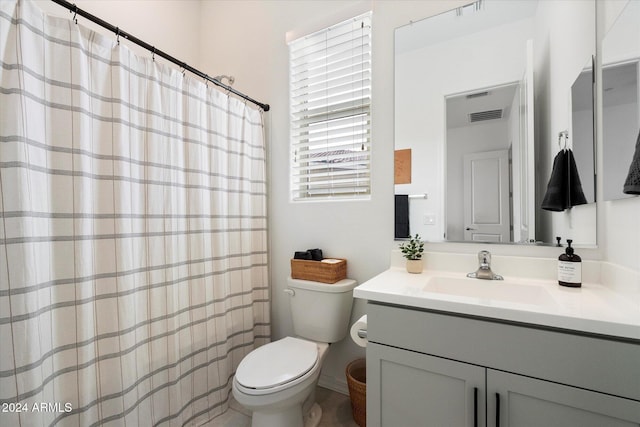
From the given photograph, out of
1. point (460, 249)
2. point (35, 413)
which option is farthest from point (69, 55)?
point (460, 249)

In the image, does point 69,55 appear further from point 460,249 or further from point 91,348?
point 460,249

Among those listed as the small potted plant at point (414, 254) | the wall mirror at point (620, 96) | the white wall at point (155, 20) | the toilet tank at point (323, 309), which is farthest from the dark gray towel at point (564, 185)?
the white wall at point (155, 20)

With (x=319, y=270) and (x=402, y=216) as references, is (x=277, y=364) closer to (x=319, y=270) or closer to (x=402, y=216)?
(x=319, y=270)

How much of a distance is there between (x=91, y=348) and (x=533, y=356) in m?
1.54

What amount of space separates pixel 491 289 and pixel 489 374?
43cm

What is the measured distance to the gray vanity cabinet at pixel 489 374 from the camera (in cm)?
76

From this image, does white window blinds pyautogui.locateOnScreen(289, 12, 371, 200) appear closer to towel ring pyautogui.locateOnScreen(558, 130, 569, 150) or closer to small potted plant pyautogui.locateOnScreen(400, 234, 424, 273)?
small potted plant pyautogui.locateOnScreen(400, 234, 424, 273)

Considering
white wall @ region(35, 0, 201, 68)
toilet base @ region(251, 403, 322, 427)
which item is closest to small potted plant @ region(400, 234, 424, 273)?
toilet base @ region(251, 403, 322, 427)

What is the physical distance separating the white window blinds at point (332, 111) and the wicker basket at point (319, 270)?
0.45 meters

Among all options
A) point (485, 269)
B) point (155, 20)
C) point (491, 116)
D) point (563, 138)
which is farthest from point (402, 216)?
point (155, 20)

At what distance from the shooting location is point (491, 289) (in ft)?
4.00

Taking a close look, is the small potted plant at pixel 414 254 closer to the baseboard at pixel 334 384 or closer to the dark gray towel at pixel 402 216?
the dark gray towel at pixel 402 216

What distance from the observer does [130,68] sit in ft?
4.04

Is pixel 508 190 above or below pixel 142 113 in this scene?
below
